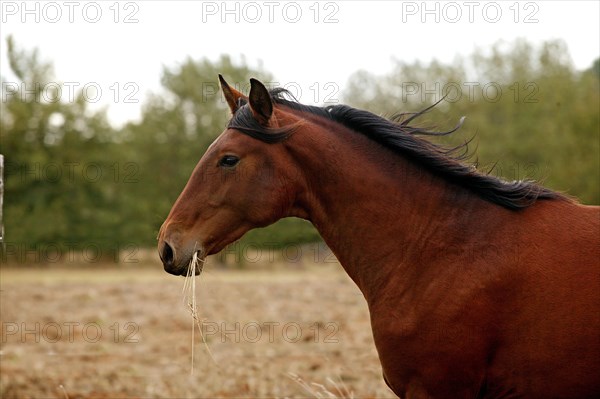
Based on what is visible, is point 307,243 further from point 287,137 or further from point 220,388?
point 287,137

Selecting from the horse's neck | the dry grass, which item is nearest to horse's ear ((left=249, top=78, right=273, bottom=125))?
the horse's neck

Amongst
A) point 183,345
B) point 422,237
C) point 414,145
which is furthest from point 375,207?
point 183,345

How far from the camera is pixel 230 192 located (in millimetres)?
4484

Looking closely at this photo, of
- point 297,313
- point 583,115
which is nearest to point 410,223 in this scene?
point 297,313

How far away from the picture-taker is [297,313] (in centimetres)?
1658

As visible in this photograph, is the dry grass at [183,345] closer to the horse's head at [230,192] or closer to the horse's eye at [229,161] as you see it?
the horse's head at [230,192]

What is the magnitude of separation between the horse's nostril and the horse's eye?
0.63 metres

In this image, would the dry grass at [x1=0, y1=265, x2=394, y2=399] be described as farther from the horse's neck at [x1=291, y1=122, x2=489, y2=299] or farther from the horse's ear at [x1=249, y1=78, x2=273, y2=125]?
the horse's ear at [x1=249, y1=78, x2=273, y2=125]

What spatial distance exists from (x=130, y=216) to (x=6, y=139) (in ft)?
25.7

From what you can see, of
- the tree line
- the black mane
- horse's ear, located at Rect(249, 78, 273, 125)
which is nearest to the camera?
the black mane

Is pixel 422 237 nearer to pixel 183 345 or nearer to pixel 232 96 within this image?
pixel 232 96

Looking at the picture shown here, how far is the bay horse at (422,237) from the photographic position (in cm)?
396

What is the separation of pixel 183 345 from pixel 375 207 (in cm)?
850

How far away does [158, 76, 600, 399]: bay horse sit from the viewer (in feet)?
13.0
